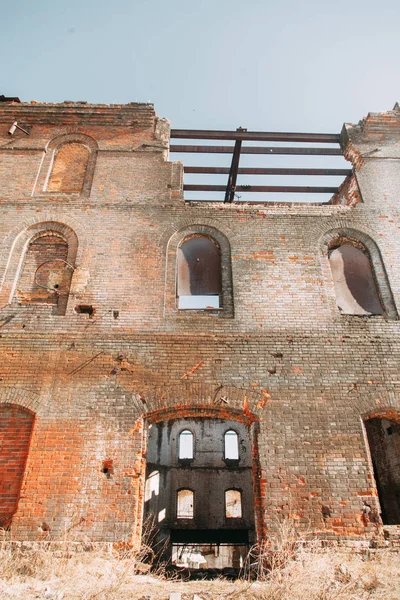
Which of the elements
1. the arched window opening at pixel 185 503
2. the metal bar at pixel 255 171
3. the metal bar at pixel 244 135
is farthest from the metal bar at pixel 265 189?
the arched window opening at pixel 185 503

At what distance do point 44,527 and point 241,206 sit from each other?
271 inches

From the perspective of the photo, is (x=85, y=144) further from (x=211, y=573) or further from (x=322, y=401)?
(x=211, y=573)

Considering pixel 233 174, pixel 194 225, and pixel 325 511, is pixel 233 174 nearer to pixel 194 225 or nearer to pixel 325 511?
pixel 194 225

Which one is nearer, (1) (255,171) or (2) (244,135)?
(2) (244,135)

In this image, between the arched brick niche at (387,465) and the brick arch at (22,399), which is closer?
the brick arch at (22,399)

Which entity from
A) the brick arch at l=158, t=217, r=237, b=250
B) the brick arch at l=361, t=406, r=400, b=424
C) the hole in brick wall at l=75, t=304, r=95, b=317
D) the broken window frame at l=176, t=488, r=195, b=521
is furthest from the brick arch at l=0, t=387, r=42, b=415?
the broken window frame at l=176, t=488, r=195, b=521

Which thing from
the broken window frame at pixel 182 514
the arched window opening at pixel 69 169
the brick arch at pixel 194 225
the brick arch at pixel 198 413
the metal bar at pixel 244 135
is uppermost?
the metal bar at pixel 244 135

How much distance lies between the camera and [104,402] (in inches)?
241

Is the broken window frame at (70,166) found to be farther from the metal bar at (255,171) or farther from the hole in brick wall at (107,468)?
the hole in brick wall at (107,468)

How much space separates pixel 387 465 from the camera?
27.3 ft

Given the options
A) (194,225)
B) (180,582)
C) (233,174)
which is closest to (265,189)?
(233,174)

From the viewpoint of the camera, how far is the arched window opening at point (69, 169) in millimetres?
8742

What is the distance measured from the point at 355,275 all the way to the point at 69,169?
702cm

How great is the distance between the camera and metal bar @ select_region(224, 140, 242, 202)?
31.8 feet
